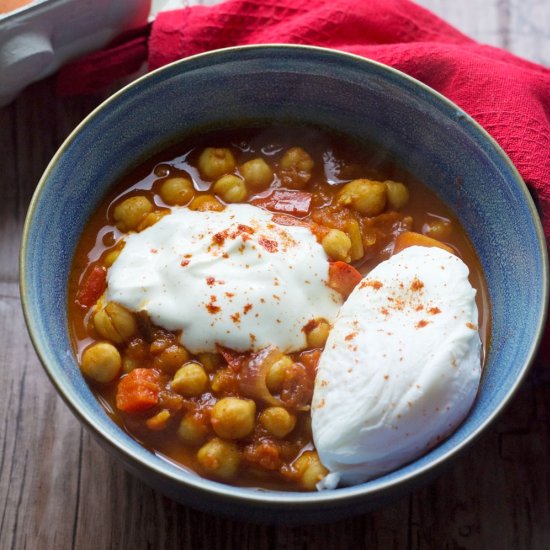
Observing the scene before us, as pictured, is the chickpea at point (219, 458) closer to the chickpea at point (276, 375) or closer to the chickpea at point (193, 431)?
the chickpea at point (193, 431)

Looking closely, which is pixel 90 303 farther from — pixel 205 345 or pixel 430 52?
pixel 430 52

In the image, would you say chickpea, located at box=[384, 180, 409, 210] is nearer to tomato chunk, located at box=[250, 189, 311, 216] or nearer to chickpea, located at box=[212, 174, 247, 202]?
tomato chunk, located at box=[250, 189, 311, 216]

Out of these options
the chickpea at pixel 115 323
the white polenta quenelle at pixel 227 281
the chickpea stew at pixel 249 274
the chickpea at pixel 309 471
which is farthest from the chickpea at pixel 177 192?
the chickpea at pixel 309 471

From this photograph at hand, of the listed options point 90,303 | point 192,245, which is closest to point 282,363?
point 192,245

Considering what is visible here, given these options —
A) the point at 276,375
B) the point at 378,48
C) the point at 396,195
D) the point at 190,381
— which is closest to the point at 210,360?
the point at 190,381

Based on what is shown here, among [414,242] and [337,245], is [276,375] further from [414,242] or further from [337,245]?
[414,242]

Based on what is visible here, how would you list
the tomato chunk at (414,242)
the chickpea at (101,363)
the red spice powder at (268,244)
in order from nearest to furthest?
the chickpea at (101,363), the red spice powder at (268,244), the tomato chunk at (414,242)
